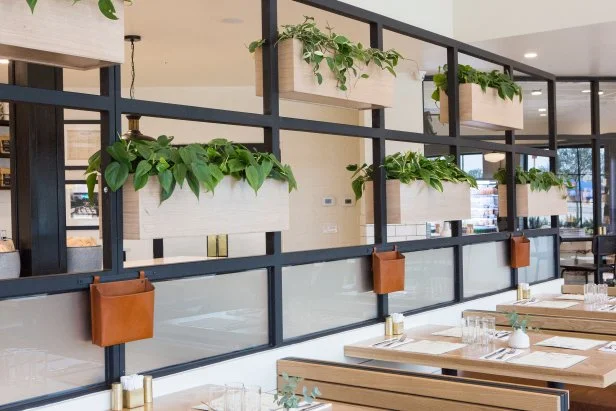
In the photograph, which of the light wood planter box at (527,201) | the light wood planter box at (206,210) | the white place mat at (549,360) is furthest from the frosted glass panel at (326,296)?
the light wood planter box at (527,201)

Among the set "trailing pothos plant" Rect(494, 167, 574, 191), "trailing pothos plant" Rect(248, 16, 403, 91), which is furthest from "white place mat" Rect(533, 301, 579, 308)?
"trailing pothos plant" Rect(248, 16, 403, 91)

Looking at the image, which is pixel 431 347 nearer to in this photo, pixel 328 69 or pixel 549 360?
pixel 549 360

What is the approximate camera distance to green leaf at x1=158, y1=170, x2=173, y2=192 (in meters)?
2.57

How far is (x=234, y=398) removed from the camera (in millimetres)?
2400

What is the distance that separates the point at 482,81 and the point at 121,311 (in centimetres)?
297

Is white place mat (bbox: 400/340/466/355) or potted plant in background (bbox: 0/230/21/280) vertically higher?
potted plant in background (bbox: 0/230/21/280)

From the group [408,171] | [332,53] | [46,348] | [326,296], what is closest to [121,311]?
[46,348]

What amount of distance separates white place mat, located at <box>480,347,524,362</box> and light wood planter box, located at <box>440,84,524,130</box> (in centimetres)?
159

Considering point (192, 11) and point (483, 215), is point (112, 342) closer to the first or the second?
point (192, 11)

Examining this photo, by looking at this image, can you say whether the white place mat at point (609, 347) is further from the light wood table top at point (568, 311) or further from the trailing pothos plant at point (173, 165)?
the trailing pothos plant at point (173, 165)

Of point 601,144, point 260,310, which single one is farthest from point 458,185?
point 601,144

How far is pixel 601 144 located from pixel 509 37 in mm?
3182

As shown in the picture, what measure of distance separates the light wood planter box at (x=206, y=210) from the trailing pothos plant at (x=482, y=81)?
1.94 metres

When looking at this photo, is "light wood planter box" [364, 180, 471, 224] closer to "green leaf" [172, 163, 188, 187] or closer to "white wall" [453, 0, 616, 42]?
"green leaf" [172, 163, 188, 187]
